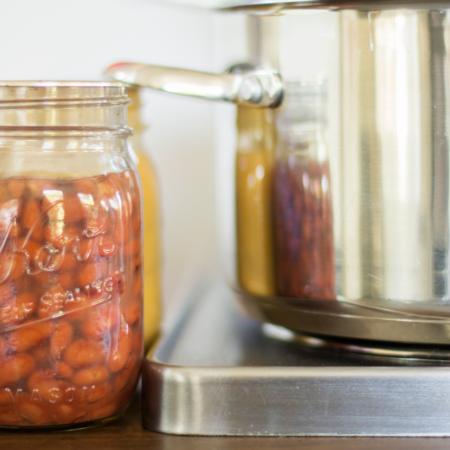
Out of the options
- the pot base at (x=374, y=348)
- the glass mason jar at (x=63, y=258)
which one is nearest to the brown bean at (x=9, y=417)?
the glass mason jar at (x=63, y=258)

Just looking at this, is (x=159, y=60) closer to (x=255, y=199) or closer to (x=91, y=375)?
(x=255, y=199)

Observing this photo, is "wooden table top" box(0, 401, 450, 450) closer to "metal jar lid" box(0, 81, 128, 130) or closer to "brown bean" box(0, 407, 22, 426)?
"brown bean" box(0, 407, 22, 426)

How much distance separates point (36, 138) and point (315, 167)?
7.2 inches

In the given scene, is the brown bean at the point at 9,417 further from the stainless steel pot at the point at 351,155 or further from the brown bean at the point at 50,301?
the stainless steel pot at the point at 351,155

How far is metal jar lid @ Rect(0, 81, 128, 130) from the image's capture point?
60cm

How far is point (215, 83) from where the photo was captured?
2.15 ft

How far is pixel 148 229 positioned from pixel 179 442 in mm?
246

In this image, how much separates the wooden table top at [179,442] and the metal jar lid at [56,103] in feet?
0.63

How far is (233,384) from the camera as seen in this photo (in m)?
0.62

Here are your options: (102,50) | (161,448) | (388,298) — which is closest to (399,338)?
(388,298)

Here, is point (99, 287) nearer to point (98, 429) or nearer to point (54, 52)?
point (98, 429)

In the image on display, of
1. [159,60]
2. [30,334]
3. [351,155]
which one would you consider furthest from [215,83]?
[159,60]

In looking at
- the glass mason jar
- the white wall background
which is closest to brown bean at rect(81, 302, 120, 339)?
the glass mason jar

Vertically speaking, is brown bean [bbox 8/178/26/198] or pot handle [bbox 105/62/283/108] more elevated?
pot handle [bbox 105/62/283/108]
